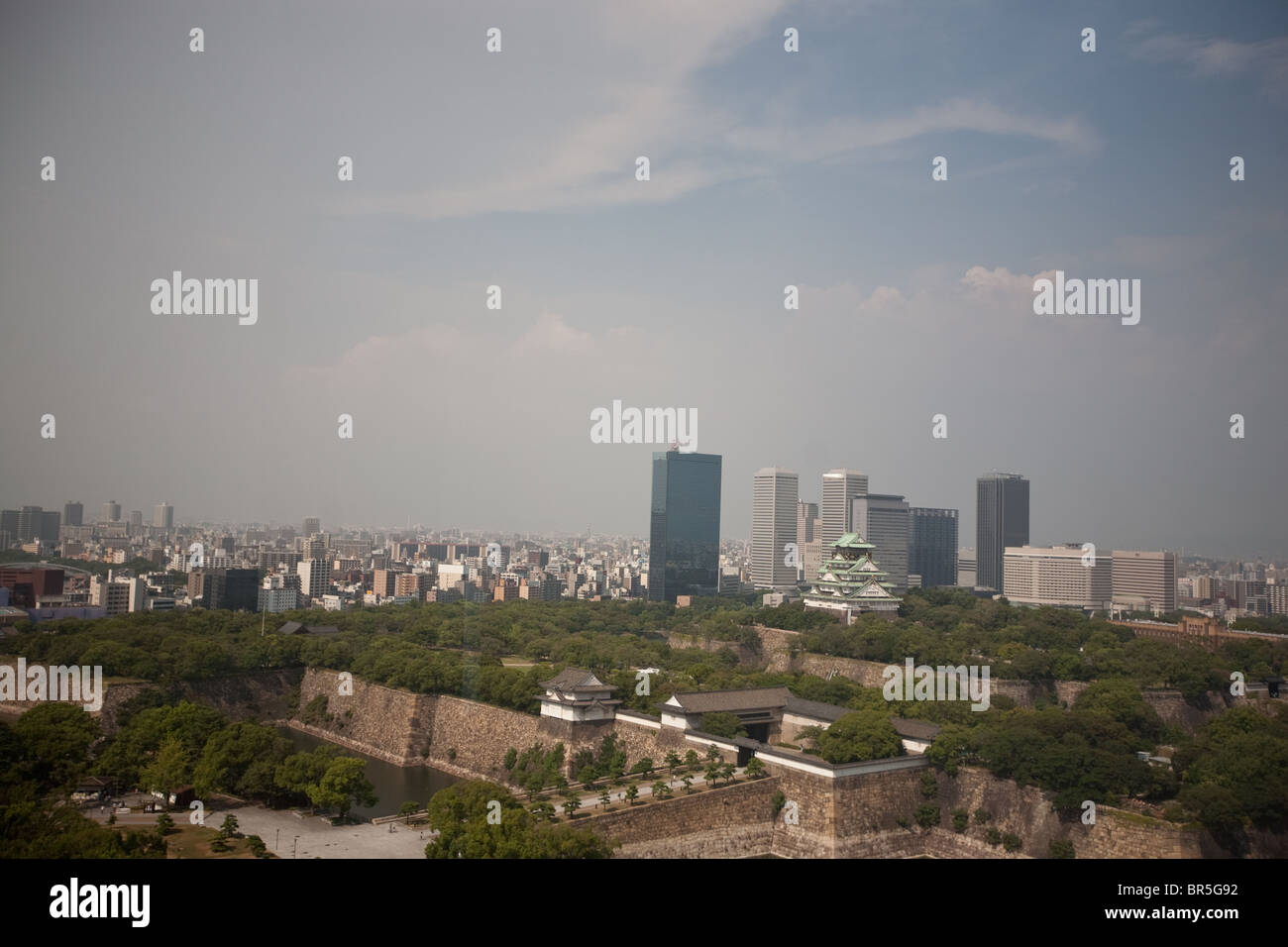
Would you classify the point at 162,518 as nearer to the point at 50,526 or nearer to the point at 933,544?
the point at 50,526

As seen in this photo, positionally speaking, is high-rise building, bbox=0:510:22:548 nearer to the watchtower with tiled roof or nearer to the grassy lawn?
the grassy lawn

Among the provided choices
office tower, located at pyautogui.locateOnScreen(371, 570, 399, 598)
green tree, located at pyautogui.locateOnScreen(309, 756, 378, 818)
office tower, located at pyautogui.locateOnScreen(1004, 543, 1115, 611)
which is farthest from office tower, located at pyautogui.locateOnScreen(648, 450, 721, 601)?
green tree, located at pyautogui.locateOnScreen(309, 756, 378, 818)

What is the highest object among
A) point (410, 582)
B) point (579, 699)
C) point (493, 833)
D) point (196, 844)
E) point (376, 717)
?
point (493, 833)

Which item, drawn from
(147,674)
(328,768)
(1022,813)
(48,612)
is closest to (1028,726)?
(1022,813)

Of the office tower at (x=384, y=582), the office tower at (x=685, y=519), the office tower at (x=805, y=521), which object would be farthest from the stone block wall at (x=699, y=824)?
the office tower at (x=805, y=521)

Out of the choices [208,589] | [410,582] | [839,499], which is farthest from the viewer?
[839,499]

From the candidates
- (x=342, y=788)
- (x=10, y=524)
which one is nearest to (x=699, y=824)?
(x=342, y=788)
